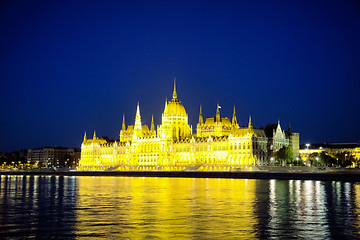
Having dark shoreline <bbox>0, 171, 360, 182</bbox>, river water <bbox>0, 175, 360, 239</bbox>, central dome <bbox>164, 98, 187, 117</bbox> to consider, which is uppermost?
central dome <bbox>164, 98, 187, 117</bbox>

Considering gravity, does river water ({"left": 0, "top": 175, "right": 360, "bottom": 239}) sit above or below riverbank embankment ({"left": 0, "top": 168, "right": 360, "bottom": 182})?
below

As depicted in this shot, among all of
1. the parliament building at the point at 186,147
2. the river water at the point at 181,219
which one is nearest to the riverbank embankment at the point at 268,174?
the parliament building at the point at 186,147

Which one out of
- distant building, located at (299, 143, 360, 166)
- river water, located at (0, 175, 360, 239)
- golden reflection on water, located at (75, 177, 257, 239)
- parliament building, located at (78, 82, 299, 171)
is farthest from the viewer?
distant building, located at (299, 143, 360, 166)

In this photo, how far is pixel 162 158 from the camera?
155m

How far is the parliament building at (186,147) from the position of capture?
13688 cm

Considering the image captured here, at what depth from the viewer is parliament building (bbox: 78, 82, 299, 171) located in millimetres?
136875

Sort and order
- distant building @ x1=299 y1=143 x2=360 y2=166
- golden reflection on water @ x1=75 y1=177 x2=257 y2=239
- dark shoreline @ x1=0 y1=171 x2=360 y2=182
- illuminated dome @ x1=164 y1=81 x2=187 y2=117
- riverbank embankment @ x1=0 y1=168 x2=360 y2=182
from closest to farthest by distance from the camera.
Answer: golden reflection on water @ x1=75 y1=177 x2=257 y2=239
dark shoreline @ x1=0 y1=171 x2=360 y2=182
riverbank embankment @ x1=0 y1=168 x2=360 y2=182
illuminated dome @ x1=164 y1=81 x2=187 y2=117
distant building @ x1=299 y1=143 x2=360 y2=166

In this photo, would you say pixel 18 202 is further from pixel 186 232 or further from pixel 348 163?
pixel 348 163

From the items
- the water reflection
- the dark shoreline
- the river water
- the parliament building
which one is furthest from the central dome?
the water reflection

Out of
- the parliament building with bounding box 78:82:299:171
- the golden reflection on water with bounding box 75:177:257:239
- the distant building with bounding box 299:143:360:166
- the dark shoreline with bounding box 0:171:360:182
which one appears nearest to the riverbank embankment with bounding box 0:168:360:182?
the dark shoreline with bounding box 0:171:360:182

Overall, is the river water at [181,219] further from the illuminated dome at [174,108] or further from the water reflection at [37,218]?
the illuminated dome at [174,108]

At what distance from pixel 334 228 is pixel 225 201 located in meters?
15.7

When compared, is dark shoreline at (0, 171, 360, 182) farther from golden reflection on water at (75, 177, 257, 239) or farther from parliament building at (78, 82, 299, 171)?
golden reflection on water at (75, 177, 257, 239)

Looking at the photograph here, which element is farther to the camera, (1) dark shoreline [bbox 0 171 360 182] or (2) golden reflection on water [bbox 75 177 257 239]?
(1) dark shoreline [bbox 0 171 360 182]
